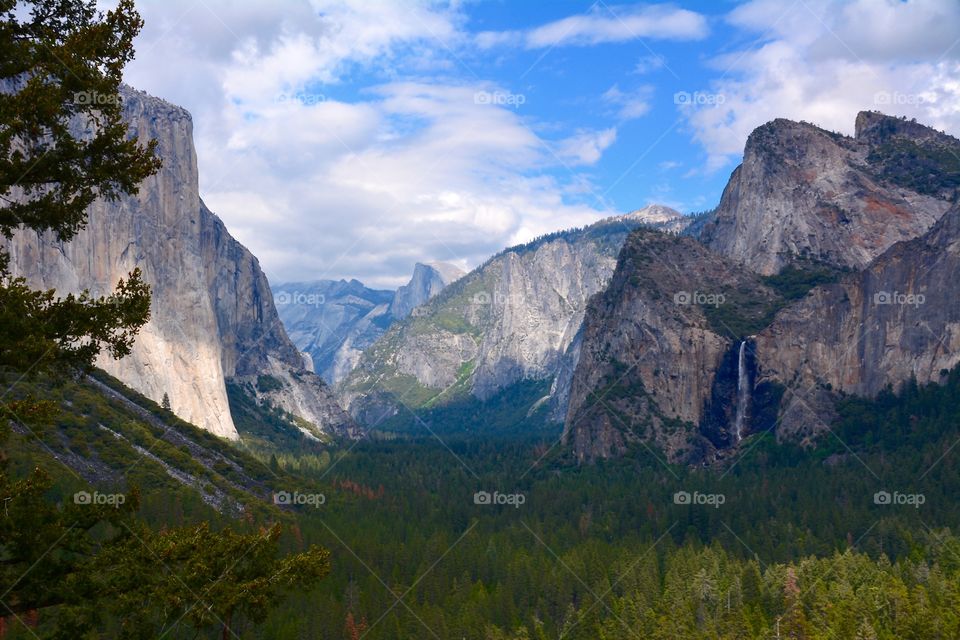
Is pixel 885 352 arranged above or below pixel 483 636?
above

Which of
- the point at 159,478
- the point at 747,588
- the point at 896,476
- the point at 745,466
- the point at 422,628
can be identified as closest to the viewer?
the point at 422,628

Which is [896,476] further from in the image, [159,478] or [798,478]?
[159,478]

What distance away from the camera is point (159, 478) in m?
137

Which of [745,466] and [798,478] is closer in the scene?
[798,478]

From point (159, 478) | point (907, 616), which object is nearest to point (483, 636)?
point (907, 616)

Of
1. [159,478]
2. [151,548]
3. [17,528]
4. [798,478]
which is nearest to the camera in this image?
[17,528]

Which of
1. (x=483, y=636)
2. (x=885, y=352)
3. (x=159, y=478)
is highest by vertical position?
(x=885, y=352)

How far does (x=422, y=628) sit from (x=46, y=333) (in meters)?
66.8

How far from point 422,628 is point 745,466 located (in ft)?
406

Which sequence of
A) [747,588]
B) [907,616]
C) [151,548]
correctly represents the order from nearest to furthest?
[151,548]
[907,616]
[747,588]

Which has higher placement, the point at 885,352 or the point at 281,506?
the point at 885,352

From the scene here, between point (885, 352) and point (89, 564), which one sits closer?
point (89, 564)

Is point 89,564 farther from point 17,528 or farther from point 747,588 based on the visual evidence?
point 747,588

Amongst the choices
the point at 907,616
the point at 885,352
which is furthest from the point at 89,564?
the point at 885,352
